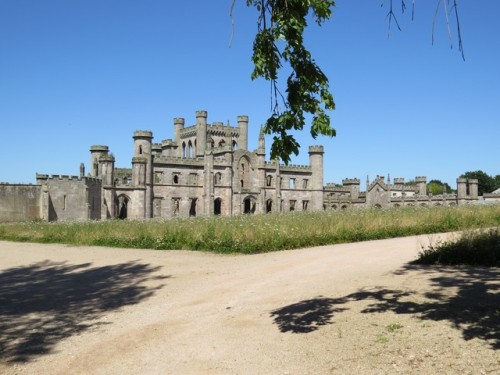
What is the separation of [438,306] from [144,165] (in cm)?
4386

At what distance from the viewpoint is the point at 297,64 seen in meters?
6.57

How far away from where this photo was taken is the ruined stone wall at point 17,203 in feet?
129

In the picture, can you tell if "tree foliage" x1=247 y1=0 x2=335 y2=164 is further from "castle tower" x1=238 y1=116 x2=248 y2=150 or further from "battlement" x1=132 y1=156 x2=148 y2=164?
"castle tower" x1=238 y1=116 x2=248 y2=150

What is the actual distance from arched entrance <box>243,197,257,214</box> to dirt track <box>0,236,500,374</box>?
149 ft

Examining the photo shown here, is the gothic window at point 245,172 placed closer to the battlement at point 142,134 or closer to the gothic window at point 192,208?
the gothic window at point 192,208

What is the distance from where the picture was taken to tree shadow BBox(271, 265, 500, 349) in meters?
6.06

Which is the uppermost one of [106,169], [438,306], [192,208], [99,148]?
[99,148]

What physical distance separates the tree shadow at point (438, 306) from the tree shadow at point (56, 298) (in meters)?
3.47

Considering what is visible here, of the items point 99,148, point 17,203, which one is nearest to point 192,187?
point 99,148

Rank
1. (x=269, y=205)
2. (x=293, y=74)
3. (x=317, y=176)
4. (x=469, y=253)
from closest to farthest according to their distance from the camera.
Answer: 1. (x=293, y=74)
2. (x=469, y=253)
3. (x=269, y=205)
4. (x=317, y=176)

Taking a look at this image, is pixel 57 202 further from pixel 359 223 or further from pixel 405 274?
pixel 405 274

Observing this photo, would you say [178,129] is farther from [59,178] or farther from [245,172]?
[59,178]

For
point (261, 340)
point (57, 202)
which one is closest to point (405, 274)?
point (261, 340)

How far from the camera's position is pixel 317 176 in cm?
6353
